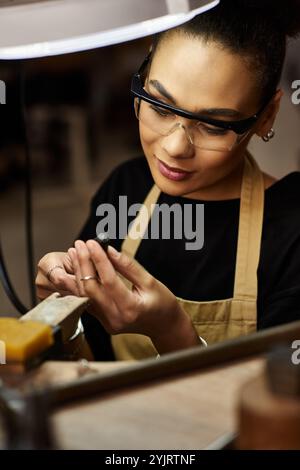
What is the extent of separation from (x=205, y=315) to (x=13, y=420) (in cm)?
74

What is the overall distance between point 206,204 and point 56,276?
0.33 metres

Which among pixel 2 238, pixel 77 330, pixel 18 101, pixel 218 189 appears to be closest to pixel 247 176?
pixel 218 189

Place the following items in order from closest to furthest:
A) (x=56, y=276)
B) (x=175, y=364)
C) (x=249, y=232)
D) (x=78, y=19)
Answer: (x=175, y=364) → (x=78, y=19) → (x=56, y=276) → (x=249, y=232)

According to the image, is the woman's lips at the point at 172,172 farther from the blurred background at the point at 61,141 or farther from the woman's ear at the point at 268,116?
the blurred background at the point at 61,141

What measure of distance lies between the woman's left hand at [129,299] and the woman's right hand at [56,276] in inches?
1.3

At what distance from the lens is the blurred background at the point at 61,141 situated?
6.33 ft

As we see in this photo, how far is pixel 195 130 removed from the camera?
1.26m

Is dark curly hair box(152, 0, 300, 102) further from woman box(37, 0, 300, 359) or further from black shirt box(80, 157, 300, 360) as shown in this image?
black shirt box(80, 157, 300, 360)

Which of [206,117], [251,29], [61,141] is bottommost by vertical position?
[61,141]

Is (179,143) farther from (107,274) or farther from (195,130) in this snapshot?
(107,274)

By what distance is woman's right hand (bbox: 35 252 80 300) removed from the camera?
1.23m

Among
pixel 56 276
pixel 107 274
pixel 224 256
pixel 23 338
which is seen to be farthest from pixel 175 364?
pixel 224 256

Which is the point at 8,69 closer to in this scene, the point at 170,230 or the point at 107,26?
the point at 170,230

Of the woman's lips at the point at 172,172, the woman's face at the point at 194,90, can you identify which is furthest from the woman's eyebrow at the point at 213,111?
the woman's lips at the point at 172,172
